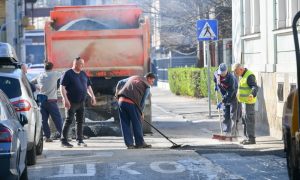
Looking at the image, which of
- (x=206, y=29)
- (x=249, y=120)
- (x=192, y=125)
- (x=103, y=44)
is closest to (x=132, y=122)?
(x=249, y=120)

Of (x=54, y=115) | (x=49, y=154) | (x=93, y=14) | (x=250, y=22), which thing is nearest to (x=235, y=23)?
(x=250, y=22)

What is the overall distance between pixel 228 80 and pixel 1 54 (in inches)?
215

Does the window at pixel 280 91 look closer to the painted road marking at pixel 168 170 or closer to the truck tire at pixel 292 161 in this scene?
the painted road marking at pixel 168 170

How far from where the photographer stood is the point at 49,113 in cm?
1734

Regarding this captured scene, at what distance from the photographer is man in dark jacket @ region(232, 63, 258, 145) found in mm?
15656

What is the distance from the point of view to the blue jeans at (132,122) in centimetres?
1498

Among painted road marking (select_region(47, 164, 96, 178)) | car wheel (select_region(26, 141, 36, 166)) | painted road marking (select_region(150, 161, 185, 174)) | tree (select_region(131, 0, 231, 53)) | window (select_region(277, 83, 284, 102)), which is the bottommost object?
painted road marking (select_region(47, 164, 96, 178))

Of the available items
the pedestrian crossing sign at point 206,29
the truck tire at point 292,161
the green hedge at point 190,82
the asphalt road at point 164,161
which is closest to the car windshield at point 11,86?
the asphalt road at point 164,161

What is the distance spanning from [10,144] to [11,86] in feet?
11.9

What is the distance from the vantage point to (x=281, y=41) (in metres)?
17.2

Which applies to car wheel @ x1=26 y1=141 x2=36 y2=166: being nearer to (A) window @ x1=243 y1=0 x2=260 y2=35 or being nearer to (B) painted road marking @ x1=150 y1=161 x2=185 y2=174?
(B) painted road marking @ x1=150 y1=161 x2=185 y2=174

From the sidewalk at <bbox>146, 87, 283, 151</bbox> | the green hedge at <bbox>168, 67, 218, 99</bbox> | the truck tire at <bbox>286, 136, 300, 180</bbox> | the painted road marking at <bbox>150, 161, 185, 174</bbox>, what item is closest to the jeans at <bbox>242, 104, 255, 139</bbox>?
the sidewalk at <bbox>146, 87, 283, 151</bbox>

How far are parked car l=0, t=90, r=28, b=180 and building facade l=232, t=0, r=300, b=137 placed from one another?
7156mm

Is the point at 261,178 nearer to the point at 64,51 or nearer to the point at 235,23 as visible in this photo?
the point at 64,51
